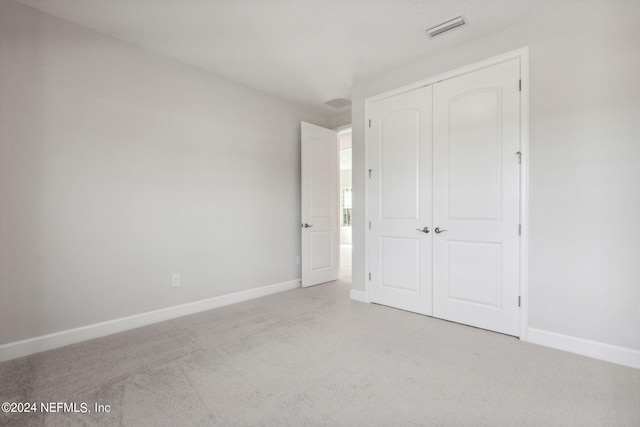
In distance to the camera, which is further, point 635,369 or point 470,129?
point 470,129

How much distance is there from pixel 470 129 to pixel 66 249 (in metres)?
3.66

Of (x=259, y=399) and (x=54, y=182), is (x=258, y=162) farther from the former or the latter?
(x=259, y=399)

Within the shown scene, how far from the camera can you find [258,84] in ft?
12.4

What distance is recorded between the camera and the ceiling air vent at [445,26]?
254 centimetres

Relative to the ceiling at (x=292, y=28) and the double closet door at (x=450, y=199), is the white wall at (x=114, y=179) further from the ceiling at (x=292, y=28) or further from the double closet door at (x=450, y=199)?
the double closet door at (x=450, y=199)

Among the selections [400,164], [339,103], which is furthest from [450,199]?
[339,103]

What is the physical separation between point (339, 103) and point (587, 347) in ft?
12.3

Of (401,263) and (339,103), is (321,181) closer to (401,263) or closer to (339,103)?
(339,103)

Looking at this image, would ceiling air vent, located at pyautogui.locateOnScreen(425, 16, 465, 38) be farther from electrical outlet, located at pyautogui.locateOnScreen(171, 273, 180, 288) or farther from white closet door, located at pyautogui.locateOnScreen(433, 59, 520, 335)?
electrical outlet, located at pyautogui.locateOnScreen(171, 273, 180, 288)

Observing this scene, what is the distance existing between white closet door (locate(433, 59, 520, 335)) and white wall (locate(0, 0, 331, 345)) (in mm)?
2186

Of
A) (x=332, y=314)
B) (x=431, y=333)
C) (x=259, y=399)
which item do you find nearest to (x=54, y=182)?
(x=259, y=399)

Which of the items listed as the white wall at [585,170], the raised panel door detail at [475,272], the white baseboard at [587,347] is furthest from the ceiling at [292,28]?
the white baseboard at [587,347]

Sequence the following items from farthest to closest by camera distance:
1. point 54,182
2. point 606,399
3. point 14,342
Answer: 1. point 54,182
2. point 14,342
3. point 606,399

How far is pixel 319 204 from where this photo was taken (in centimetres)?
457
